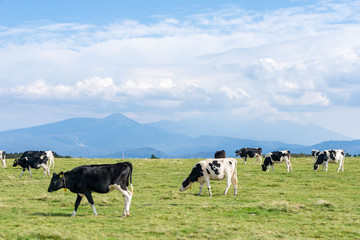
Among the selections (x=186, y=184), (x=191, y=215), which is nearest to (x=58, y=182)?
(x=191, y=215)

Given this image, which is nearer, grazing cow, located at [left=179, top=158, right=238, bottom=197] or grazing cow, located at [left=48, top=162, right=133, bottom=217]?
grazing cow, located at [left=48, top=162, right=133, bottom=217]

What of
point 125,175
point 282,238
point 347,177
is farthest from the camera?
point 347,177

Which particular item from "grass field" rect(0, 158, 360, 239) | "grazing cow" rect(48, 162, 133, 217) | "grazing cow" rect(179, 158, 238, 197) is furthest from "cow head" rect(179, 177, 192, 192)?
"grazing cow" rect(48, 162, 133, 217)

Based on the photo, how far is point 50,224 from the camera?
14.9 m

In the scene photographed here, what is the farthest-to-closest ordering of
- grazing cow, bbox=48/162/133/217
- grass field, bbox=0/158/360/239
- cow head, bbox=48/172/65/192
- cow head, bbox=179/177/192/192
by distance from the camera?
cow head, bbox=179/177/192/192 → cow head, bbox=48/172/65/192 → grazing cow, bbox=48/162/133/217 → grass field, bbox=0/158/360/239

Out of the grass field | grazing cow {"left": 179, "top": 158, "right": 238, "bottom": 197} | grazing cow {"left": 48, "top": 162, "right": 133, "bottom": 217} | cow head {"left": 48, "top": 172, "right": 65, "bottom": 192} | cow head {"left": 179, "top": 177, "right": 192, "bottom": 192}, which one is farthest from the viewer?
cow head {"left": 179, "top": 177, "right": 192, "bottom": 192}

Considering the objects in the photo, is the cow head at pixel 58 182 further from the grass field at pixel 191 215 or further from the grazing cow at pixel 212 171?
the grazing cow at pixel 212 171

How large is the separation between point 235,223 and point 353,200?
9455 mm

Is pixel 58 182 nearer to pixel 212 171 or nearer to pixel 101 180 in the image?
pixel 101 180

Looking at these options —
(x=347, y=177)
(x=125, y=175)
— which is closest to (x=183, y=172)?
(x=347, y=177)

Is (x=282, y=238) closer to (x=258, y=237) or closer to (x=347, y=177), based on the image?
(x=258, y=237)

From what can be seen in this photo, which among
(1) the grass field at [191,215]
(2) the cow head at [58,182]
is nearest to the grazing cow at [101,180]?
(2) the cow head at [58,182]

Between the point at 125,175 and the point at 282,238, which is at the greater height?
the point at 125,175

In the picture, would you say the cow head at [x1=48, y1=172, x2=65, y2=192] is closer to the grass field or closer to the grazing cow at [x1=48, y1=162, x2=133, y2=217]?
the grazing cow at [x1=48, y1=162, x2=133, y2=217]
